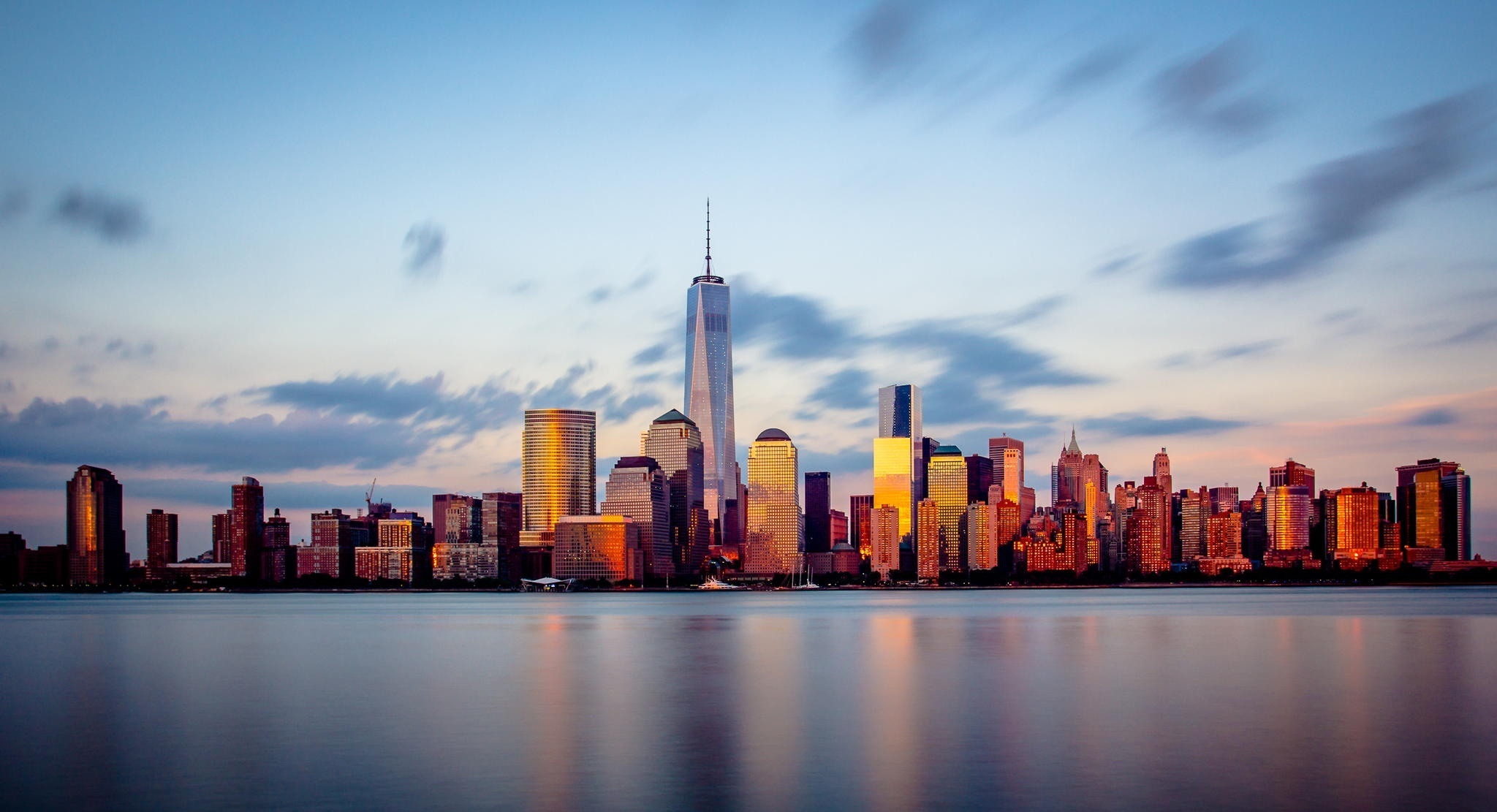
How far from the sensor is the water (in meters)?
34.3

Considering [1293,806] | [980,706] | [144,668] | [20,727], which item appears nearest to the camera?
[1293,806]

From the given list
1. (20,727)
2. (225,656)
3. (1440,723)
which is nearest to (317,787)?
(20,727)

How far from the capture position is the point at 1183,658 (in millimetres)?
76875

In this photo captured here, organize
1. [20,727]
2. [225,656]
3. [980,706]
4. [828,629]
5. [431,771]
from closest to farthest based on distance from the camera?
[431,771], [20,727], [980,706], [225,656], [828,629]

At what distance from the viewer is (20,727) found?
47000 mm

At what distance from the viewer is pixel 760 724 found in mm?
47875

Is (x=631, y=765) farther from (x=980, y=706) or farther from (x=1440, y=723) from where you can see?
(x=1440, y=723)

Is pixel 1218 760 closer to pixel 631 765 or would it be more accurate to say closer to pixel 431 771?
pixel 631 765

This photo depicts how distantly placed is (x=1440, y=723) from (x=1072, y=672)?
880 inches

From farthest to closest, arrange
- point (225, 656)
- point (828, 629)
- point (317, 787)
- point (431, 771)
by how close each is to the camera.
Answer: point (828, 629), point (225, 656), point (431, 771), point (317, 787)

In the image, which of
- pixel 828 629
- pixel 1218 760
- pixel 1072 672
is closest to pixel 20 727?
pixel 1218 760

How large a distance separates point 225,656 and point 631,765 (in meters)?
55.6

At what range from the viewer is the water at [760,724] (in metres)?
34.3

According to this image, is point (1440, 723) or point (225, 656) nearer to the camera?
point (1440, 723)
